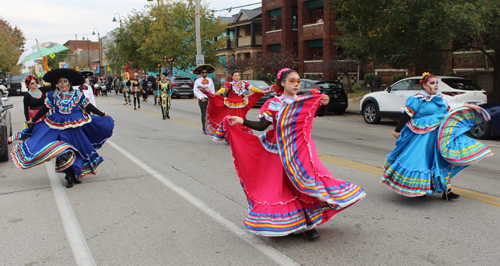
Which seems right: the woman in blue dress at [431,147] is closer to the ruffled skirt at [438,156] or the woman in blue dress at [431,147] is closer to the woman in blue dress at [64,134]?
the ruffled skirt at [438,156]

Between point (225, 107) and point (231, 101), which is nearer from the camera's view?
point (231, 101)

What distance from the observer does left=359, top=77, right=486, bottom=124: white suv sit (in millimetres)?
12083

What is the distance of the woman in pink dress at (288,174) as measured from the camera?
3.83m

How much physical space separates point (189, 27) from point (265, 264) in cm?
3607

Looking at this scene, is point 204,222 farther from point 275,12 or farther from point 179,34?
point 275,12

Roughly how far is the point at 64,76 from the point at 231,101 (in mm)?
4447

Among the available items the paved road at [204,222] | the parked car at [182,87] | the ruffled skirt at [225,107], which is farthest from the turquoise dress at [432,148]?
the parked car at [182,87]

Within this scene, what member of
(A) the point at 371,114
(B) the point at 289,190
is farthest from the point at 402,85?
(B) the point at 289,190

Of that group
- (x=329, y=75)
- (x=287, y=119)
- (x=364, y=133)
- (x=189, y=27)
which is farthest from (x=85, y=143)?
(x=189, y=27)

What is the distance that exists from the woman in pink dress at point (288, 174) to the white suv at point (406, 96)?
8.40 m

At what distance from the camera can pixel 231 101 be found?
33.7ft

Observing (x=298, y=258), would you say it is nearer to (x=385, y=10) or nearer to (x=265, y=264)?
(x=265, y=264)

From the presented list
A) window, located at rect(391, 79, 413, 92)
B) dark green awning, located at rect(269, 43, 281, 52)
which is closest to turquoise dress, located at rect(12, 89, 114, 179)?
window, located at rect(391, 79, 413, 92)

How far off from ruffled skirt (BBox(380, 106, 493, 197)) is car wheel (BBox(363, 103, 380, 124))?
30.9 ft
